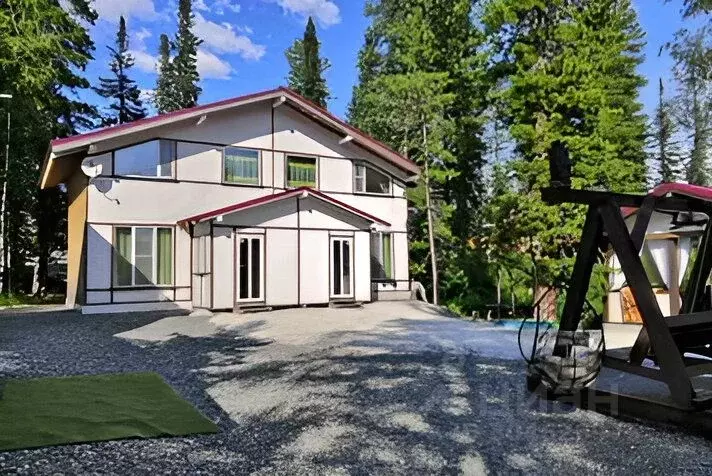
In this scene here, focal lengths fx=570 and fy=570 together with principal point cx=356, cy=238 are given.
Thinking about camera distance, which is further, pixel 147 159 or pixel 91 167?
pixel 147 159

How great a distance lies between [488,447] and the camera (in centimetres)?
432

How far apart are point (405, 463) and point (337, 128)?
44.8 ft

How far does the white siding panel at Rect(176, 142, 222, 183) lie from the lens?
48.2 ft

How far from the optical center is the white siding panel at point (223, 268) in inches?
529

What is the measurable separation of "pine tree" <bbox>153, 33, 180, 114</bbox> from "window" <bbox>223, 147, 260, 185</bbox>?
2318 centimetres

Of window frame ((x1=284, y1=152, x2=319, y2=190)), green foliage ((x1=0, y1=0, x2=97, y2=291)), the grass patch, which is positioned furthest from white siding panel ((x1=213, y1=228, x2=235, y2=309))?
green foliage ((x1=0, y1=0, x2=97, y2=291))

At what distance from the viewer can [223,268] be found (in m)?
13.5

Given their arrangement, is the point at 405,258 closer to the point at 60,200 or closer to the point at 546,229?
the point at 546,229

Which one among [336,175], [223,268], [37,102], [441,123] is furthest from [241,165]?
[37,102]

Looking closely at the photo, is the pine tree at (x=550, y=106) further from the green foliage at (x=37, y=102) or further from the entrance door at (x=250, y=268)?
the green foliage at (x=37, y=102)

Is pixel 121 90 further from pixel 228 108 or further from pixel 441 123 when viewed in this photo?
pixel 228 108

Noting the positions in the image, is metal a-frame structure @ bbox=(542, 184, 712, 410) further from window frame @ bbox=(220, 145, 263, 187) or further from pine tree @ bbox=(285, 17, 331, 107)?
pine tree @ bbox=(285, 17, 331, 107)

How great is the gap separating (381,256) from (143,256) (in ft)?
22.2

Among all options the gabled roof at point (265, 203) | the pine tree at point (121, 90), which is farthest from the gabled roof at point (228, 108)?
the pine tree at point (121, 90)
